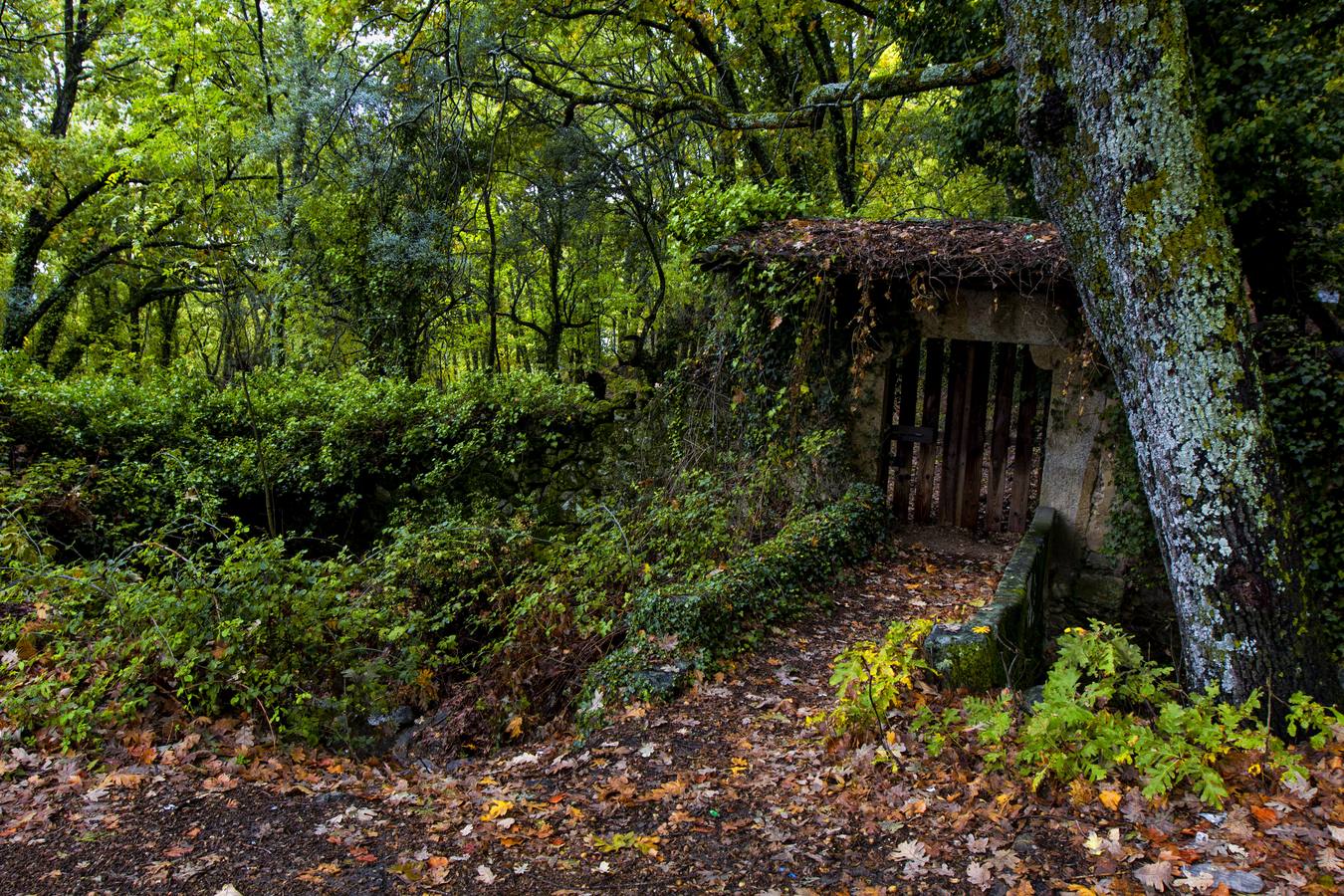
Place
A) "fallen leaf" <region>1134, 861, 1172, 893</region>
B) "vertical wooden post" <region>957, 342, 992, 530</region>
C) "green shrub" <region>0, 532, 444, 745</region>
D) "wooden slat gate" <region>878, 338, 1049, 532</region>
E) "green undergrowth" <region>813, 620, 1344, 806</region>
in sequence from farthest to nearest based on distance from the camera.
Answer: "vertical wooden post" <region>957, 342, 992, 530</region>, "wooden slat gate" <region>878, 338, 1049, 532</region>, "green shrub" <region>0, 532, 444, 745</region>, "green undergrowth" <region>813, 620, 1344, 806</region>, "fallen leaf" <region>1134, 861, 1172, 893</region>

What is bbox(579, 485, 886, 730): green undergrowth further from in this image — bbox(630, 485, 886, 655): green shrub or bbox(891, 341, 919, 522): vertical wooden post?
bbox(891, 341, 919, 522): vertical wooden post

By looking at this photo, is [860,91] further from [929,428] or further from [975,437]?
[975,437]

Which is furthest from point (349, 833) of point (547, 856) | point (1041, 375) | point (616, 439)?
point (1041, 375)

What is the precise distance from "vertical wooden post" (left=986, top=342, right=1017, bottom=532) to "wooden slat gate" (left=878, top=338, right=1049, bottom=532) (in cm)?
1

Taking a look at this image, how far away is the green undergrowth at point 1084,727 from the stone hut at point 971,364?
4.11 metres

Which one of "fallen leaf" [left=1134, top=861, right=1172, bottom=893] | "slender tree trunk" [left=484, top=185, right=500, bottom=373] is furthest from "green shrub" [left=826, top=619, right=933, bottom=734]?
"slender tree trunk" [left=484, top=185, right=500, bottom=373]

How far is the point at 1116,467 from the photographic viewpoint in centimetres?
749

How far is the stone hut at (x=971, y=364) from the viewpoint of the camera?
24.1ft

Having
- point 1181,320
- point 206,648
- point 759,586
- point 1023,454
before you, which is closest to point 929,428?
point 1023,454

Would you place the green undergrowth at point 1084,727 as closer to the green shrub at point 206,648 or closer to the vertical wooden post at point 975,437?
the green shrub at point 206,648

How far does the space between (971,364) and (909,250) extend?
225 cm

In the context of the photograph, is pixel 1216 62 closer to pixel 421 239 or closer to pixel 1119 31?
pixel 1119 31

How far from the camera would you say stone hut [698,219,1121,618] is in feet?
24.1

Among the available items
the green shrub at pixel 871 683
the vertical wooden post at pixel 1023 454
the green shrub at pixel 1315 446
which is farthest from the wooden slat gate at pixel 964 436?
the green shrub at pixel 871 683
